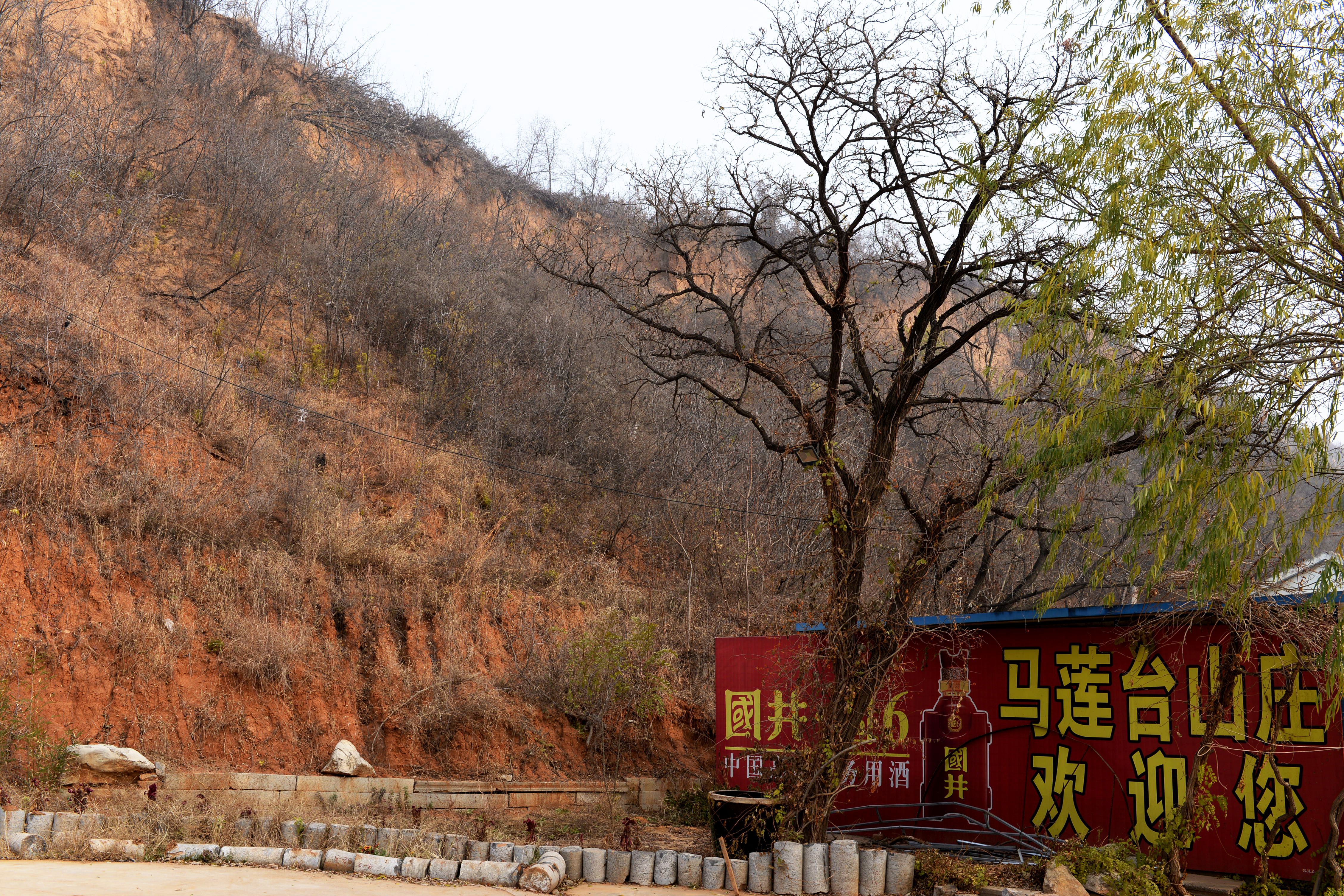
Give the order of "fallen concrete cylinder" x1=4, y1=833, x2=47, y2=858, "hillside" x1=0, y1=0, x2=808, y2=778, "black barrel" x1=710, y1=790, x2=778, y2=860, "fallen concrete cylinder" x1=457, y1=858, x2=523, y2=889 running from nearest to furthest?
"fallen concrete cylinder" x1=4, y1=833, x2=47, y2=858 < "fallen concrete cylinder" x1=457, y1=858, x2=523, y2=889 < "black barrel" x1=710, y1=790, x2=778, y2=860 < "hillside" x1=0, y1=0, x2=808, y2=778

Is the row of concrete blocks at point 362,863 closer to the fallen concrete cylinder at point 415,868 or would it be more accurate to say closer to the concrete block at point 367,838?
the fallen concrete cylinder at point 415,868

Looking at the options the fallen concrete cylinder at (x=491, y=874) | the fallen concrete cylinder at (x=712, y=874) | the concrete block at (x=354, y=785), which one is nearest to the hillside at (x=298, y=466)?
the concrete block at (x=354, y=785)

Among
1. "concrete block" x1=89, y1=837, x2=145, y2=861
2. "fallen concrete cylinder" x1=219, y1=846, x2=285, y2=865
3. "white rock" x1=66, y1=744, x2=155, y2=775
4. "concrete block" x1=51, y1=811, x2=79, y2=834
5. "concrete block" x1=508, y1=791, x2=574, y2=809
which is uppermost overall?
"white rock" x1=66, y1=744, x2=155, y2=775

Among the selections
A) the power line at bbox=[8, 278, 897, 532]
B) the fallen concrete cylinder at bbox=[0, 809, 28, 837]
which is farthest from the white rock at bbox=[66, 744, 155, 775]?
the power line at bbox=[8, 278, 897, 532]

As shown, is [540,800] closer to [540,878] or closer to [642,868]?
[642,868]

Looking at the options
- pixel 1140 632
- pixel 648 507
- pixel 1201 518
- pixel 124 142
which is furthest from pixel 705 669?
pixel 124 142

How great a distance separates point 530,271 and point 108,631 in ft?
53.0

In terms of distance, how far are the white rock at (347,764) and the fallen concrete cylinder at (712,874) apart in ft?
18.1

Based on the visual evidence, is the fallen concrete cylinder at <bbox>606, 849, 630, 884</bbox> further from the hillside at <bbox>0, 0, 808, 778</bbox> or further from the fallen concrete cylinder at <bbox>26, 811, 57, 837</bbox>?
the hillside at <bbox>0, 0, 808, 778</bbox>

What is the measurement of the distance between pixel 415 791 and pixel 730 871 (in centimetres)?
537

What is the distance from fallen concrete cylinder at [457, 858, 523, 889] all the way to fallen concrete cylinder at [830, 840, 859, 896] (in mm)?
2617

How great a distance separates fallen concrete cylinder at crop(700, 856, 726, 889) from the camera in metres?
7.80

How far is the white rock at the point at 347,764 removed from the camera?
11.3m

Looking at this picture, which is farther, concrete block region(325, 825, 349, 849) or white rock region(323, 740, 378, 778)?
white rock region(323, 740, 378, 778)
